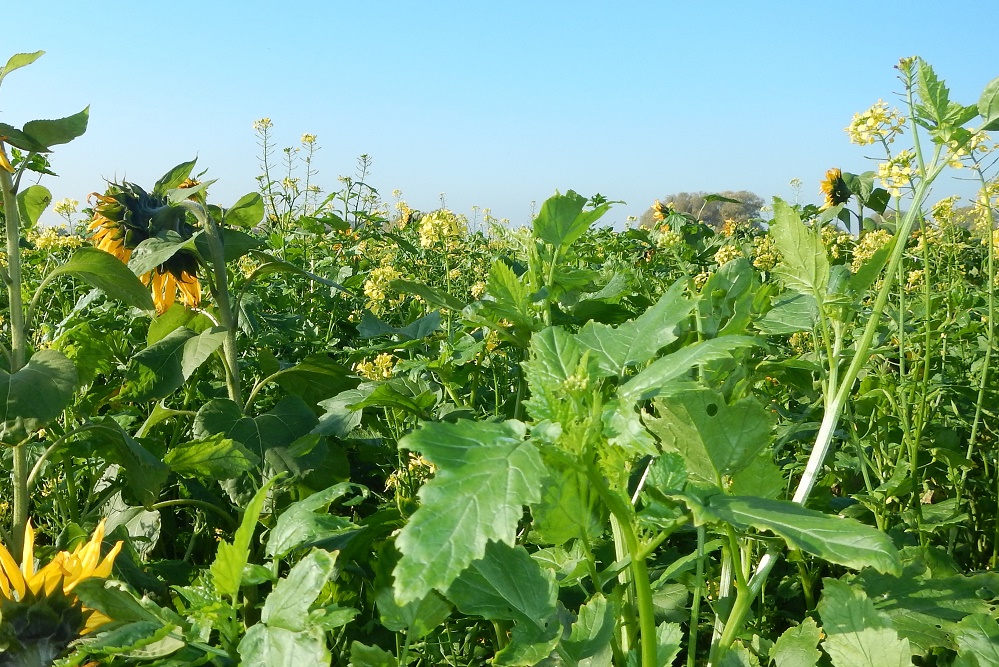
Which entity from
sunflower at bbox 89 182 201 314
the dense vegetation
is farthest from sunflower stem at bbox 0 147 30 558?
sunflower at bbox 89 182 201 314

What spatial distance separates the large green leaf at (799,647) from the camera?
108 cm

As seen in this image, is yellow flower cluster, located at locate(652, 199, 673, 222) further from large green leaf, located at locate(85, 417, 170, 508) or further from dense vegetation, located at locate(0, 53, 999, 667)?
large green leaf, located at locate(85, 417, 170, 508)

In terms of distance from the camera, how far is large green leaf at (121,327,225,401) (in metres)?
1.96

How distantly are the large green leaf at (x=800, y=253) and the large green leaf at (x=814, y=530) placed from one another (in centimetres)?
43

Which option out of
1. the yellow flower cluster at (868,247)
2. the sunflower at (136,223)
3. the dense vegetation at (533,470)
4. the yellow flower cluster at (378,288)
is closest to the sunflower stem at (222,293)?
the dense vegetation at (533,470)

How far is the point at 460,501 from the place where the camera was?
28.1 inches

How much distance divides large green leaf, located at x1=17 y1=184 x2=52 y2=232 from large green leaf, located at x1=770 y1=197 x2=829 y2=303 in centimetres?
187

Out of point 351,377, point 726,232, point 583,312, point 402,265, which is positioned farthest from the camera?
point 726,232

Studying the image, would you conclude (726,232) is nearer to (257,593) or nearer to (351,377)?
(351,377)

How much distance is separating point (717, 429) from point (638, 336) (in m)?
0.16

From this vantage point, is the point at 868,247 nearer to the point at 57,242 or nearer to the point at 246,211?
the point at 246,211

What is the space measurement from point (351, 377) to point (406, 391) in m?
0.52

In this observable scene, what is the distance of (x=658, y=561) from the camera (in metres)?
1.61

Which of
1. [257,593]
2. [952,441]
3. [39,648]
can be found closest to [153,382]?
[257,593]
